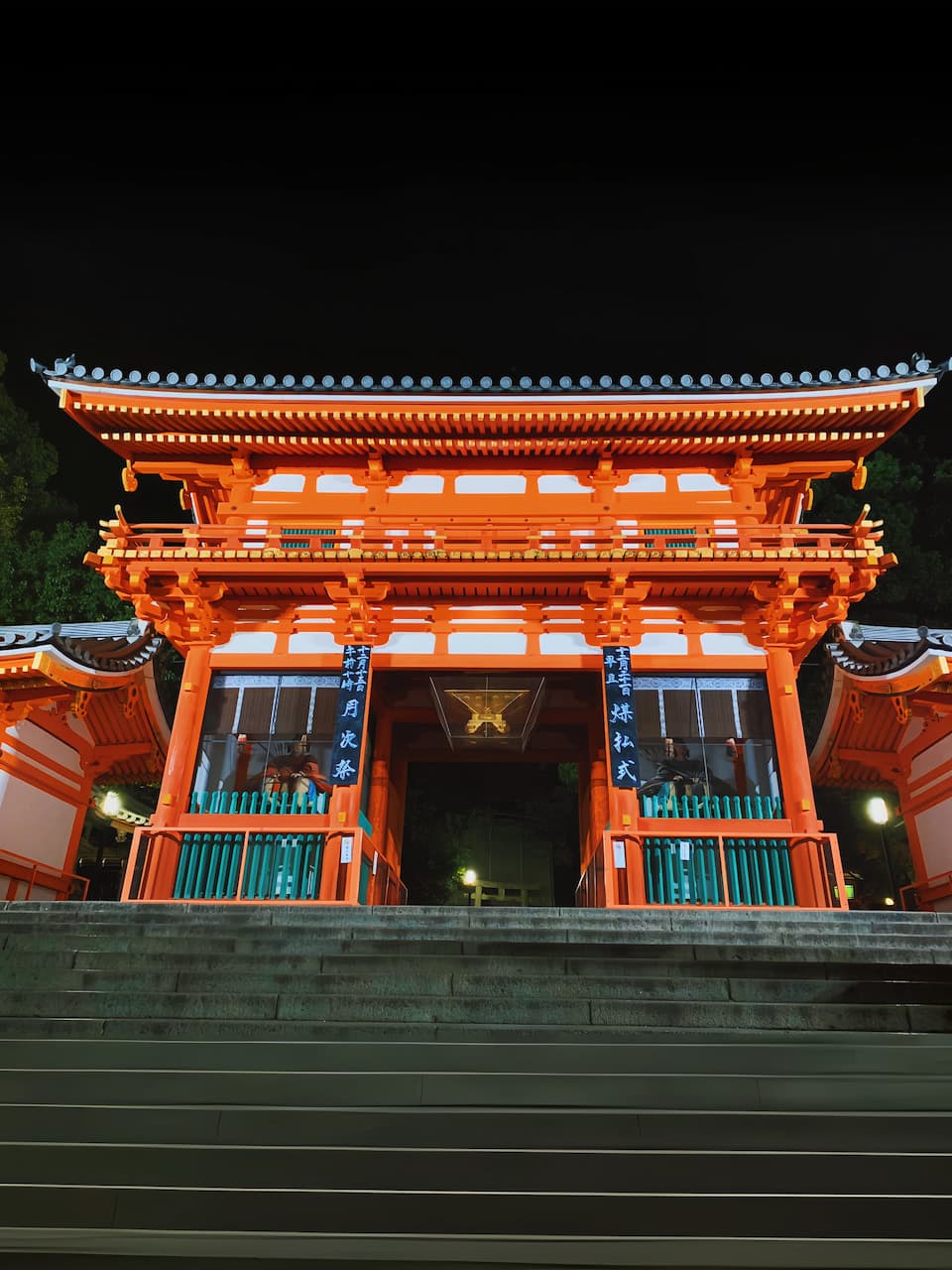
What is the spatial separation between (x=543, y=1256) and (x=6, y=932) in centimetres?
539

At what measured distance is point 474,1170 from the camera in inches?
144

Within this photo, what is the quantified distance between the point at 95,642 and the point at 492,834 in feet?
46.8

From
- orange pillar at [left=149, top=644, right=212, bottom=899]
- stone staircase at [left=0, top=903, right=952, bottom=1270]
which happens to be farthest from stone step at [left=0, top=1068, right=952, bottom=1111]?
orange pillar at [left=149, top=644, right=212, bottom=899]

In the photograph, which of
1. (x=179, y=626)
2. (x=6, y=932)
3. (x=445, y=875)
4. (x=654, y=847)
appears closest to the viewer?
(x=6, y=932)

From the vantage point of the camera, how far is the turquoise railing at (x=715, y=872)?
10016mm

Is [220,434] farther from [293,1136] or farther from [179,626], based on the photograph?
[293,1136]

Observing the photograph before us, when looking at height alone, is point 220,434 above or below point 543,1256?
above

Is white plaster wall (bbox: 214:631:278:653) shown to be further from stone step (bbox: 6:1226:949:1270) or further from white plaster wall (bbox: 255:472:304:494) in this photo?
stone step (bbox: 6:1226:949:1270)

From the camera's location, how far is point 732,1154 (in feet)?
12.1

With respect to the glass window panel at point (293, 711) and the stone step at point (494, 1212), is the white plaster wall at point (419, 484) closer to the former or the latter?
the glass window panel at point (293, 711)

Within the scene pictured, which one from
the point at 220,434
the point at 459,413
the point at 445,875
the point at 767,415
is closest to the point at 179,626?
the point at 220,434

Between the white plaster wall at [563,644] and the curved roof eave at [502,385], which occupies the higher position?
the curved roof eave at [502,385]

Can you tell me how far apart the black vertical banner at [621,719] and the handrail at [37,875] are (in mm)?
10276

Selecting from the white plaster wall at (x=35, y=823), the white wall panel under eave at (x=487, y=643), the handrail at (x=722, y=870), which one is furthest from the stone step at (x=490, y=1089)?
the white plaster wall at (x=35, y=823)
